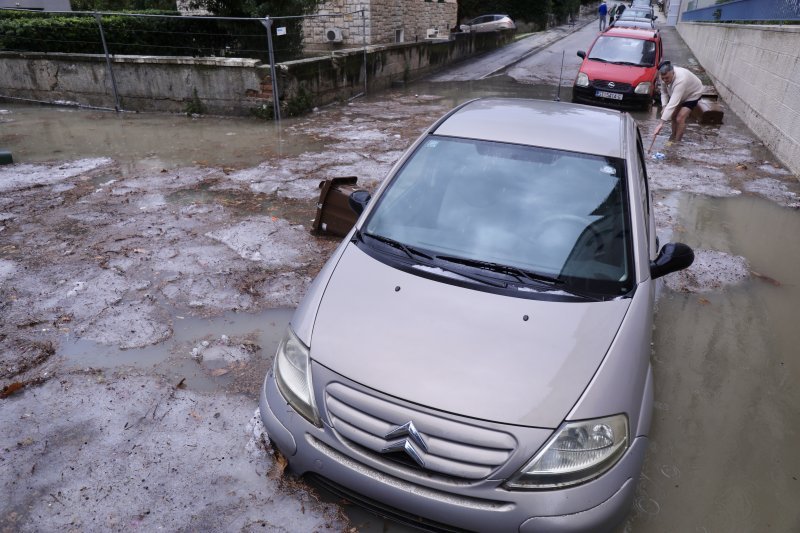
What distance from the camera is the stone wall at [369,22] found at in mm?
20719

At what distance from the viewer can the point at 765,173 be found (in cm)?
919

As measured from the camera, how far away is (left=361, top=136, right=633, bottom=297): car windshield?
10.3 feet

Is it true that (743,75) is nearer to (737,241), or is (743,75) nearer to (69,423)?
(737,241)

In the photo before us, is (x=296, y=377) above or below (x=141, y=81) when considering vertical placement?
below

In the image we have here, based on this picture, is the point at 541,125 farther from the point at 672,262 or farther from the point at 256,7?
the point at 256,7

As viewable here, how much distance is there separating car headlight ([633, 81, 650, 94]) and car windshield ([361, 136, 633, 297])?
10966 mm

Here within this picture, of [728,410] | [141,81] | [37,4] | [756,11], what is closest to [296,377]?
[728,410]

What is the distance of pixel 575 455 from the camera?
2379mm

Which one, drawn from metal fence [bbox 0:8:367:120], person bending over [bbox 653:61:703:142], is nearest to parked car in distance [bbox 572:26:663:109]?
person bending over [bbox 653:61:703:142]

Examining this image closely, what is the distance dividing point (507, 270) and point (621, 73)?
1208 centimetres

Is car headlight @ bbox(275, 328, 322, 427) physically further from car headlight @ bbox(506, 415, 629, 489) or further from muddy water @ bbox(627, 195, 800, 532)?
muddy water @ bbox(627, 195, 800, 532)

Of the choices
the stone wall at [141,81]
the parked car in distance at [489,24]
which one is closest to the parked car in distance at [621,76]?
the stone wall at [141,81]

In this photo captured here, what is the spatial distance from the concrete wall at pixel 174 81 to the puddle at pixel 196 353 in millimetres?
8502

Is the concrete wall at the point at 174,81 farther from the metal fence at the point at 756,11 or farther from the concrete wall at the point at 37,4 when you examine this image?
the metal fence at the point at 756,11
